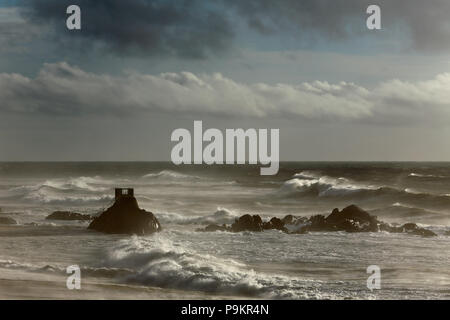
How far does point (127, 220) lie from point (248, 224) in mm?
4871

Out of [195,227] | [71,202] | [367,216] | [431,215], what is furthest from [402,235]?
[71,202]

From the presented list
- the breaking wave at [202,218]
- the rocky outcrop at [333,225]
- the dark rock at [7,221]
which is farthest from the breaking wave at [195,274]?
the dark rock at [7,221]

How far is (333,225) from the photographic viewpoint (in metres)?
24.0

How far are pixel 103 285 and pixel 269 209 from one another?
12541 mm

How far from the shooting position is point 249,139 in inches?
886

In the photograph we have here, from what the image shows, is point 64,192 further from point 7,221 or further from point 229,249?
point 229,249

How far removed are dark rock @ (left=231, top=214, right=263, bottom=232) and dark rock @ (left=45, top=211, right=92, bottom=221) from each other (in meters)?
6.51

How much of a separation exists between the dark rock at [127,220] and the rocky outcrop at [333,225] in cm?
257

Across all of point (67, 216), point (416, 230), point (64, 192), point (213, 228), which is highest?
point (64, 192)

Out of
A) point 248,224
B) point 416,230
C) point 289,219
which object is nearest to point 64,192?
point 248,224

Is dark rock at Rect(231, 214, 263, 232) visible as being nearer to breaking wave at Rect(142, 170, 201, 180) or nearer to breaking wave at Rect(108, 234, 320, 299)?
breaking wave at Rect(108, 234, 320, 299)

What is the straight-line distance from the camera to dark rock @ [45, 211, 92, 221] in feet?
84.7
